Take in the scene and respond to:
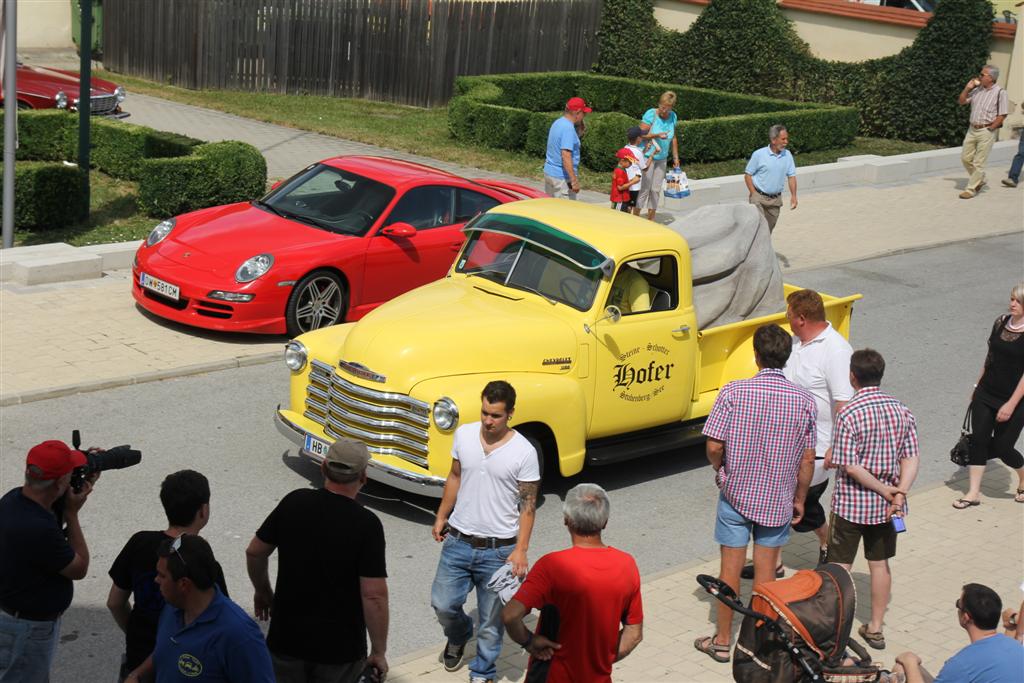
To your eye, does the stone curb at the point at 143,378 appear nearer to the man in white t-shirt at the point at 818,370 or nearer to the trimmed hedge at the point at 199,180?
the trimmed hedge at the point at 199,180

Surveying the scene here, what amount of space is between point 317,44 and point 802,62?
36.7ft

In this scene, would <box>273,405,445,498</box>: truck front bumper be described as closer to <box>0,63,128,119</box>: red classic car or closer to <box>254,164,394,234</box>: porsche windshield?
<box>254,164,394,234</box>: porsche windshield

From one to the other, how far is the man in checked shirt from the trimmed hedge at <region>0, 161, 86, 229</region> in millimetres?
11410

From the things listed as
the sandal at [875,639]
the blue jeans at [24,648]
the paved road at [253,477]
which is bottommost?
the paved road at [253,477]

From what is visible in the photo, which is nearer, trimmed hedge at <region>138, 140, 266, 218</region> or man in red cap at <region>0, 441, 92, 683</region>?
man in red cap at <region>0, 441, 92, 683</region>

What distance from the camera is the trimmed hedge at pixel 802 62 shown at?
2688 centimetres

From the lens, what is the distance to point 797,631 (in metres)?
5.41

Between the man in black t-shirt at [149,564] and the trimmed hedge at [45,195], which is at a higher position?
the man in black t-shirt at [149,564]

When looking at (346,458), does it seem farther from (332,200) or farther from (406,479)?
(332,200)

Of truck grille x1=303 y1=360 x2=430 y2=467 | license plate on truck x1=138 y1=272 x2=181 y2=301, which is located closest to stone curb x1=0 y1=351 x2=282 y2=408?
license plate on truck x1=138 y1=272 x2=181 y2=301

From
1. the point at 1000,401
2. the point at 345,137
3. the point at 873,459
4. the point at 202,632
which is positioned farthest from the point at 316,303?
the point at 345,137

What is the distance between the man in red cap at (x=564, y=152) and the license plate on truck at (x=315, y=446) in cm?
777

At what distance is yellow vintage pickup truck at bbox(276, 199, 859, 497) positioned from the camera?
8734 millimetres

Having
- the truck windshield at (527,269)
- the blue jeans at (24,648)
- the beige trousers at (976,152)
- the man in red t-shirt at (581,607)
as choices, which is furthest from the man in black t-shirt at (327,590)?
the beige trousers at (976,152)
